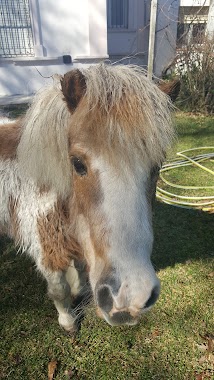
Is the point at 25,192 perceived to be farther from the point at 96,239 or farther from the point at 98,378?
the point at 98,378

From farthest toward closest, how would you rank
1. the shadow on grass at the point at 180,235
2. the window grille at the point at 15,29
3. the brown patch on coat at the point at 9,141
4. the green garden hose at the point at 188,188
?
1. the window grille at the point at 15,29
2. the green garden hose at the point at 188,188
3. the shadow on grass at the point at 180,235
4. the brown patch on coat at the point at 9,141

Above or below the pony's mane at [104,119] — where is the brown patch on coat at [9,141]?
below

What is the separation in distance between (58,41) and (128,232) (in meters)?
9.08

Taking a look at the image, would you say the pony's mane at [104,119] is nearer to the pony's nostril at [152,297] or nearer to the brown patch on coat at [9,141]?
the brown patch on coat at [9,141]

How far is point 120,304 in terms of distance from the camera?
1155mm

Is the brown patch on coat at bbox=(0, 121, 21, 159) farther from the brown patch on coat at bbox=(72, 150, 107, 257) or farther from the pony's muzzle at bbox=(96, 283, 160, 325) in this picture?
the pony's muzzle at bbox=(96, 283, 160, 325)

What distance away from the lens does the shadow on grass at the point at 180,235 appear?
3.04 meters

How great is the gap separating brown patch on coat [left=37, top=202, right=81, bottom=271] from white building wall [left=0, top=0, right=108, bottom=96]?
8.03 m

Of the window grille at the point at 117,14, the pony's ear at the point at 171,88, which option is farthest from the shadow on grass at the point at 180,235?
the window grille at the point at 117,14

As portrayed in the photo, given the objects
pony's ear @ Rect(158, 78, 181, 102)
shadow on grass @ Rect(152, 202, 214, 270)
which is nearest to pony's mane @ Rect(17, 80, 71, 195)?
pony's ear @ Rect(158, 78, 181, 102)

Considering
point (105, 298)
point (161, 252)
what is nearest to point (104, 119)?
point (105, 298)

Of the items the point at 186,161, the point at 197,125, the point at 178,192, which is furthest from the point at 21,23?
the point at 178,192

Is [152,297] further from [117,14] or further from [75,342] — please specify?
[117,14]

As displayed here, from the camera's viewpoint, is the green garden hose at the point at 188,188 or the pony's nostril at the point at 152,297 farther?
the green garden hose at the point at 188,188
